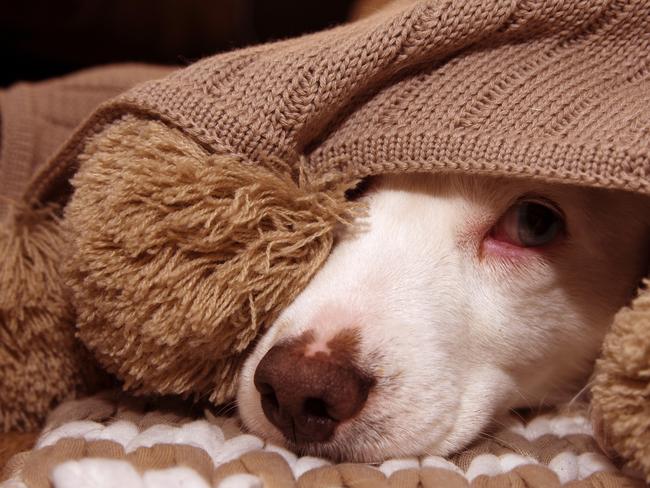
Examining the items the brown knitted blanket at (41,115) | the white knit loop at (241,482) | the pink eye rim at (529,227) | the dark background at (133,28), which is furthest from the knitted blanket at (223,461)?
the dark background at (133,28)

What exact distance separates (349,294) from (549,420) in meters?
0.37

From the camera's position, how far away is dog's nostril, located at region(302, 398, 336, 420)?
88 centimetres

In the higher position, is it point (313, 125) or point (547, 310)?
point (313, 125)

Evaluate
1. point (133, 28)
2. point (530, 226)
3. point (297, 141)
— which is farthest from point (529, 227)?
point (133, 28)

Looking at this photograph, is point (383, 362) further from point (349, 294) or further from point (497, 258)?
point (497, 258)

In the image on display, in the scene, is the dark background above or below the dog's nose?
above

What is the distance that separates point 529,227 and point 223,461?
52 cm

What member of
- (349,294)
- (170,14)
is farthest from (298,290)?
(170,14)

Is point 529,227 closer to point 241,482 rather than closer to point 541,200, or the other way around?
point 541,200

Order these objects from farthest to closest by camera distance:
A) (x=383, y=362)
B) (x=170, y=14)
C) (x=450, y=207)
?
1. (x=170, y=14)
2. (x=450, y=207)
3. (x=383, y=362)

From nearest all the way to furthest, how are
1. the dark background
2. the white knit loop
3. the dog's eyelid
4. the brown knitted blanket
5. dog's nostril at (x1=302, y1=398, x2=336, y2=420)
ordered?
the white knit loop, dog's nostril at (x1=302, y1=398, x2=336, y2=420), the dog's eyelid, the brown knitted blanket, the dark background

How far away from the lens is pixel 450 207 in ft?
3.40

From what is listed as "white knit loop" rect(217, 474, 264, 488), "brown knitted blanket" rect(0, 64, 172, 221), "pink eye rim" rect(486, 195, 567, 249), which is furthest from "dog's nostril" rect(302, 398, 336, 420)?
"brown knitted blanket" rect(0, 64, 172, 221)

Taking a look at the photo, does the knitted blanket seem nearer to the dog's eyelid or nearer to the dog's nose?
the dog's nose
